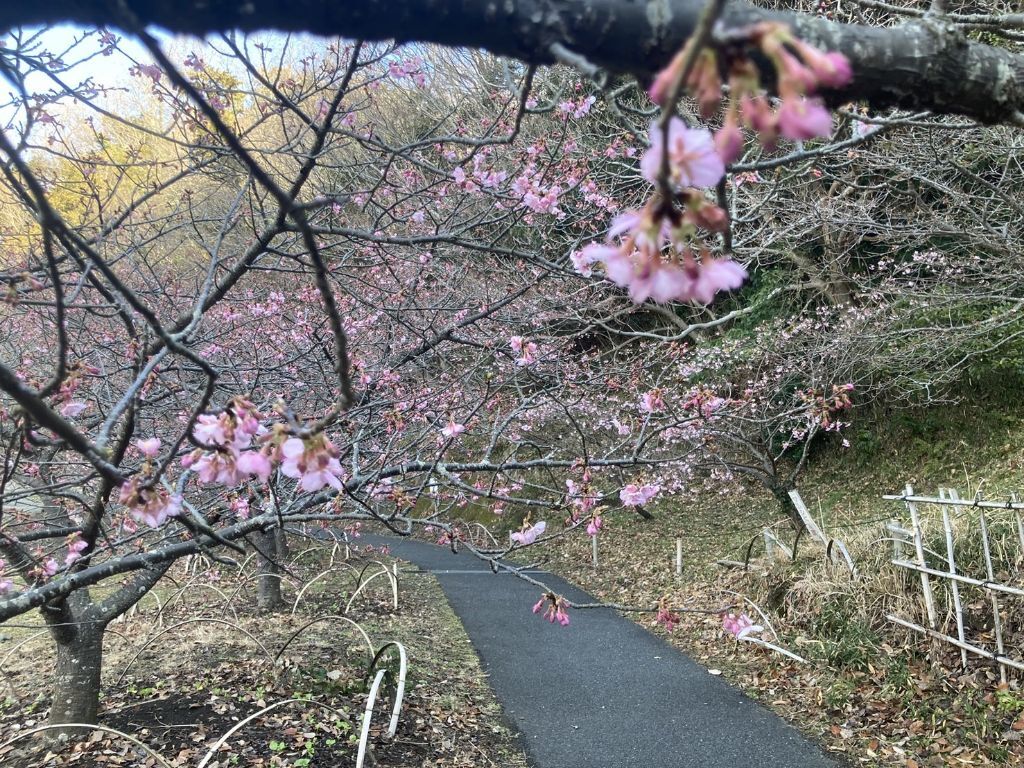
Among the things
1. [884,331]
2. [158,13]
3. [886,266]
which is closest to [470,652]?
[884,331]

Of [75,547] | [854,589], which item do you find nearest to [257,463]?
[75,547]

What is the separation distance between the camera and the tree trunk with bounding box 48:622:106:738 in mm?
4184

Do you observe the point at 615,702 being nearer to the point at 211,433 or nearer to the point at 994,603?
the point at 994,603

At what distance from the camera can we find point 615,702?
5.53 metres

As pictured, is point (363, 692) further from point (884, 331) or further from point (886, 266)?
point (886, 266)

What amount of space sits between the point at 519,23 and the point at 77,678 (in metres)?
4.88

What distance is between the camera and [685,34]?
85cm

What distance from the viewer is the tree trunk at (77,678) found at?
13.7 feet

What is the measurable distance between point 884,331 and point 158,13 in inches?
346

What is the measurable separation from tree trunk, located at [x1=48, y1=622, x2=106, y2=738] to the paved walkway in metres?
2.90

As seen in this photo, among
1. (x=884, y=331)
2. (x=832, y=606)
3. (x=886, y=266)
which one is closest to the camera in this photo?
(x=832, y=606)

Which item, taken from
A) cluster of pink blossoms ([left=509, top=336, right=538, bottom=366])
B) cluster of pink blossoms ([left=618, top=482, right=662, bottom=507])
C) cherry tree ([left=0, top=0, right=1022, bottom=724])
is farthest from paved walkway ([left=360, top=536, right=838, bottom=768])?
cluster of pink blossoms ([left=509, top=336, right=538, bottom=366])

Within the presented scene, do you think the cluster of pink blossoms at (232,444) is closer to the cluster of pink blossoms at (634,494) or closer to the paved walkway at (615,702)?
the cluster of pink blossoms at (634,494)

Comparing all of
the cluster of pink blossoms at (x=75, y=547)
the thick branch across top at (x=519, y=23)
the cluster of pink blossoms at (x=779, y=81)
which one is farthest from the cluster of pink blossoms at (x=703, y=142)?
the cluster of pink blossoms at (x=75, y=547)
